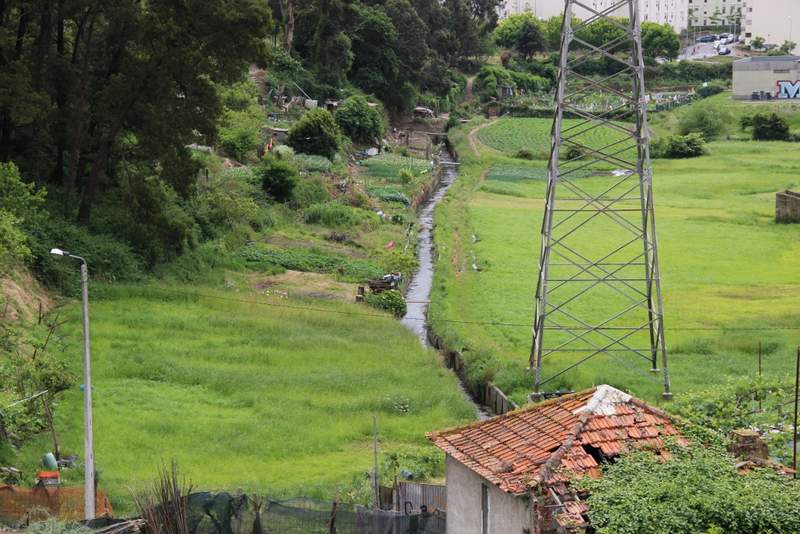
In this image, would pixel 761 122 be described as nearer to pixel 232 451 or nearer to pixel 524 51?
pixel 524 51

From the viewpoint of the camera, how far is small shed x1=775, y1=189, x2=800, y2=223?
67625 millimetres

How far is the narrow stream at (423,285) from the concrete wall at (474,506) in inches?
562

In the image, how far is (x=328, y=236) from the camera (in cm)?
6175

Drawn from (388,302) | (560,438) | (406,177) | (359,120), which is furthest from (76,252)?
(359,120)

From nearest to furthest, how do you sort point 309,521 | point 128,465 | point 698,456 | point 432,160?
point 698,456, point 309,521, point 128,465, point 432,160

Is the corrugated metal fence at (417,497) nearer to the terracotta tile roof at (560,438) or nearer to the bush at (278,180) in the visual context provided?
the terracotta tile roof at (560,438)

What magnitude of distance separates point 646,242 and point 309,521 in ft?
52.7

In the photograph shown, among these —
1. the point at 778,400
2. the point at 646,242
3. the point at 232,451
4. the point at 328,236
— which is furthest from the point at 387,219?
the point at 778,400

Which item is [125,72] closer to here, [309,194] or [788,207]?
[309,194]

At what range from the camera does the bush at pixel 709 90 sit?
146m

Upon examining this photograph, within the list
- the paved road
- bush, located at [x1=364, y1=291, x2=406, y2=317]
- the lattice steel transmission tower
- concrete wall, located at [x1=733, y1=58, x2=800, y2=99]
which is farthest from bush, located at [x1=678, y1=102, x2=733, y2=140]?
bush, located at [x1=364, y1=291, x2=406, y2=317]

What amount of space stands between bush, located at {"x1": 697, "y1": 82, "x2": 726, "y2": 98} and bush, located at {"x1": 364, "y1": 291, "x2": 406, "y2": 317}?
336 ft

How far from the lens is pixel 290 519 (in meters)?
21.6

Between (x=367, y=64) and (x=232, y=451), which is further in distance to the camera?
(x=367, y=64)
